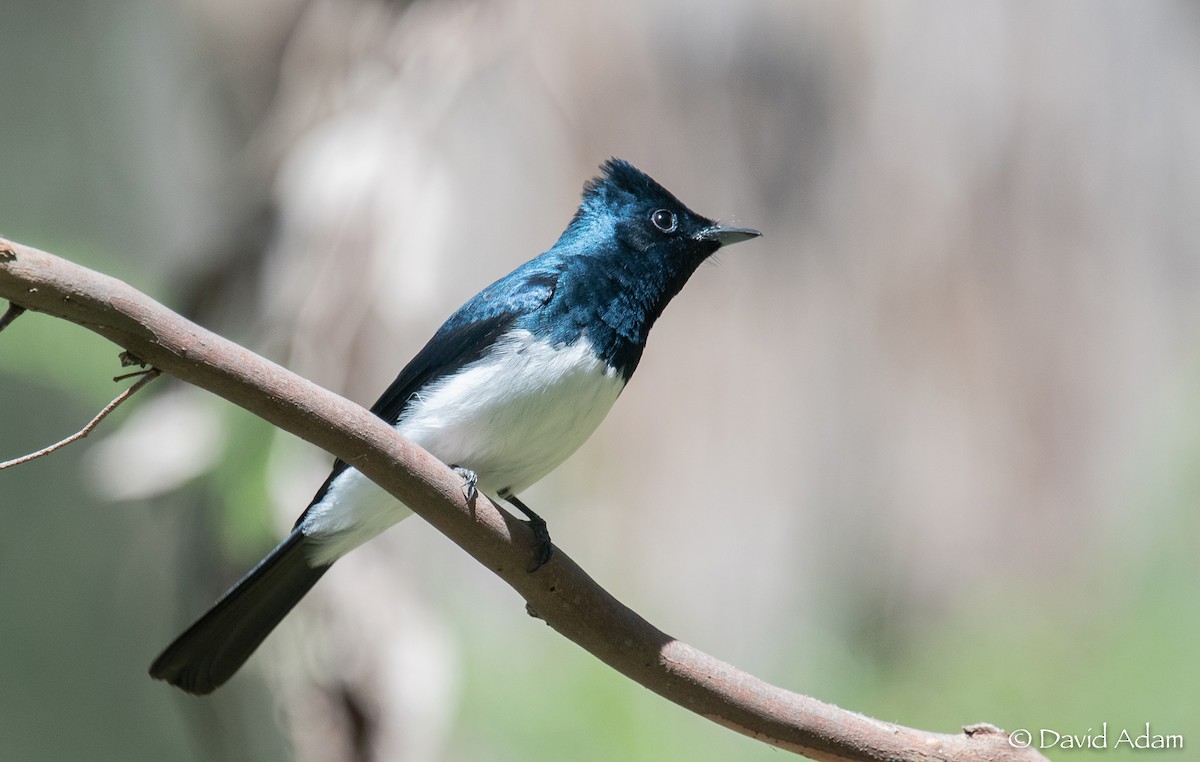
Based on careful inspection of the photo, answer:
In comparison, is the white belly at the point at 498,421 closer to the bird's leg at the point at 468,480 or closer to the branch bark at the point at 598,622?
the bird's leg at the point at 468,480

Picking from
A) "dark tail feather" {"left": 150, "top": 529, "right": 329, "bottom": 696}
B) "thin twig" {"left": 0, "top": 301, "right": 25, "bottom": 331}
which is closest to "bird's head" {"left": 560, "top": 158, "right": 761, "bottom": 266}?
"dark tail feather" {"left": 150, "top": 529, "right": 329, "bottom": 696}

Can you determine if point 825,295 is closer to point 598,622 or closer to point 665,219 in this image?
point 665,219

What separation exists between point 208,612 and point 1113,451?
4236 millimetres

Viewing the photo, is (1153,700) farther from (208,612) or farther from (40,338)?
(40,338)

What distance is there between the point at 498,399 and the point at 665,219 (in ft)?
2.65

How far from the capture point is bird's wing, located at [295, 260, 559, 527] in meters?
2.70

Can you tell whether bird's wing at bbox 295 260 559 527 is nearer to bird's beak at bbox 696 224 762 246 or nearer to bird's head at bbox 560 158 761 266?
bird's head at bbox 560 158 761 266

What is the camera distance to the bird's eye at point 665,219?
3010 mm

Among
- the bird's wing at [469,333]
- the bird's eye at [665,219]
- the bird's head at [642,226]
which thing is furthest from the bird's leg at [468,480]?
the bird's eye at [665,219]

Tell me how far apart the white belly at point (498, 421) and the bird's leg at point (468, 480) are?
0.09m

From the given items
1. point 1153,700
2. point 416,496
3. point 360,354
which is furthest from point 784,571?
point 416,496

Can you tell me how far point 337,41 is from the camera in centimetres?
486

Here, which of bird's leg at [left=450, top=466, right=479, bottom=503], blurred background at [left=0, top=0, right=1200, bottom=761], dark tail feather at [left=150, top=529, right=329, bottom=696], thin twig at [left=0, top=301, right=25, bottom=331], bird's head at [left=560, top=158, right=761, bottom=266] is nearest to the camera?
thin twig at [left=0, top=301, right=25, bottom=331]

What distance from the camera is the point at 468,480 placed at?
7.93 ft
